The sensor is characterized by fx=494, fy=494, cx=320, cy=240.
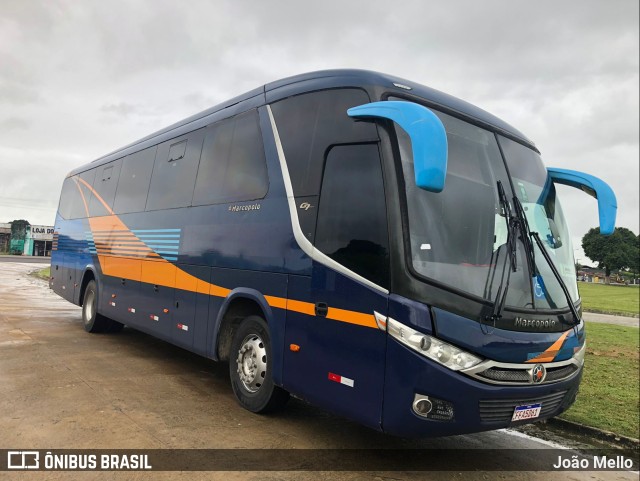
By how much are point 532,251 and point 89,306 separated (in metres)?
9.32

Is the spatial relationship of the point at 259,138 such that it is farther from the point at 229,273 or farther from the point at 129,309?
the point at 129,309

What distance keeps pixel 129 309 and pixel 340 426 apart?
4803 mm

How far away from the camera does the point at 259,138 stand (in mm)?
5805

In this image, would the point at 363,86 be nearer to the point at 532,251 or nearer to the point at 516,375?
the point at 532,251

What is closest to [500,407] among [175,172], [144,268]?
[175,172]

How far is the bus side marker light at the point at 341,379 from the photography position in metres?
4.11

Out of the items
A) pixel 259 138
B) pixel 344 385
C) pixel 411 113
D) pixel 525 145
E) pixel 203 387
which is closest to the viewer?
pixel 411 113

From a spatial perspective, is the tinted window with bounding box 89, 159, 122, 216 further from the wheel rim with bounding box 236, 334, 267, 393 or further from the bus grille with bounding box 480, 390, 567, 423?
the bus grille with bounding box 480, 390, 567, 423

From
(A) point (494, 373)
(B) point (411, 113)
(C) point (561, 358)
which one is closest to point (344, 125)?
(B) point (411, 113)

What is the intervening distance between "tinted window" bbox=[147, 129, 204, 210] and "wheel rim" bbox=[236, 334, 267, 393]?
248 cm

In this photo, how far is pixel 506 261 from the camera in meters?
4.14

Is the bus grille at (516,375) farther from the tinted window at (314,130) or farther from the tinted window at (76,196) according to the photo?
the tinted window at (76,196)

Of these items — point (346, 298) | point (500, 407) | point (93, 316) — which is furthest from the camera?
point (93, 316)

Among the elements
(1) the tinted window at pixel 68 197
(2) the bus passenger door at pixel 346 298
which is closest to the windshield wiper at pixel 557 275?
(2) the bus passenger door at pixel 346 298
